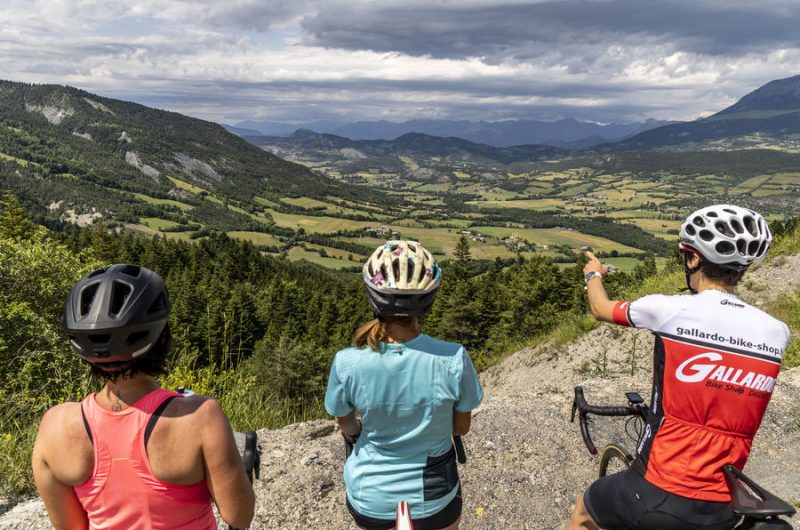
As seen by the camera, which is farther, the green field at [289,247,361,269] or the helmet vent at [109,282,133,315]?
the green field at [289,247,361,269]

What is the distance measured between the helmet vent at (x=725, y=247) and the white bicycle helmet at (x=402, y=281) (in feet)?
6.36

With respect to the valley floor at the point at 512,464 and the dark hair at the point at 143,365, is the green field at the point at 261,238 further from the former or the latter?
the dark hair at the point at 143,365

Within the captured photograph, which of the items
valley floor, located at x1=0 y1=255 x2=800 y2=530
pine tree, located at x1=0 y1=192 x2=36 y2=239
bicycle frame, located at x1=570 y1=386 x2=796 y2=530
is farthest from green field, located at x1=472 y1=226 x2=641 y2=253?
bicycle frame, located at x1=570 y1=386 x2=796 y2=530

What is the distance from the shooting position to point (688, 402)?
2.92 meters

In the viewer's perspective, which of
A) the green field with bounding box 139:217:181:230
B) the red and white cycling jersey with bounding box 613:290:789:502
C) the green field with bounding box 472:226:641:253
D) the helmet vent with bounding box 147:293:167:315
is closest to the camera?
the helmet vent with bounding box 147:293:167:315

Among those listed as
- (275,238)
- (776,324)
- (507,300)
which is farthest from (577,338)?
(275,238)

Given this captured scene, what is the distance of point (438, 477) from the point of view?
3146 mm

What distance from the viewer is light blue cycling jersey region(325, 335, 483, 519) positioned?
296 centimetres

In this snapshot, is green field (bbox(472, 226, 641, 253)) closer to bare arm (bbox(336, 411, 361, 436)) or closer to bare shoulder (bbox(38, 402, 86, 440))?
bare arm (bbox(336, 411, 361, 436))

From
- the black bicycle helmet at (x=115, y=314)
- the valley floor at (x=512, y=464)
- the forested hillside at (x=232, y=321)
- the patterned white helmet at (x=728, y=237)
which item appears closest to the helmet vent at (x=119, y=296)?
the black bicycle helmet at (x=115, y=314)

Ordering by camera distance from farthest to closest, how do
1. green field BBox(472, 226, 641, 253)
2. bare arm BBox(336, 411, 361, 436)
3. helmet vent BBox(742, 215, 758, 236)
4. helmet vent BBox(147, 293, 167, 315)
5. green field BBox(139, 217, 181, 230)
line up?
1. green field BBox(139, 217, 181, 230)
2. green field BBox(472, 226, 641, 253)
3. helmet vent BBox(742, 215, 758, 236)
4. bare arm BBox(336, 411, 361, 436)
5. helmet vent BBox(147, 293, 167, 315)

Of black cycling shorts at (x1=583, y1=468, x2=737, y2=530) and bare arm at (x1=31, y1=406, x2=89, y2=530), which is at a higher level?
bare arm at (x1=31, y1=406, x2=89, y2=530)

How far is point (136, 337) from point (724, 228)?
151 inches

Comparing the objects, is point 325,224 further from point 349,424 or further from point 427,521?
point 427,521
